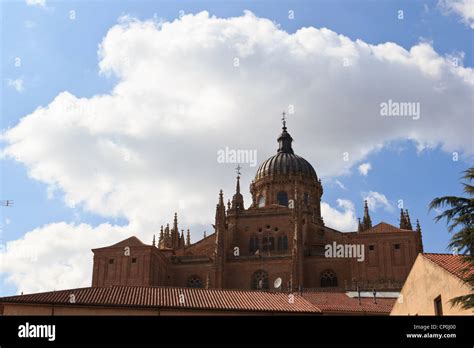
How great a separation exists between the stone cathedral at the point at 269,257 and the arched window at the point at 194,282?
0.33 ft

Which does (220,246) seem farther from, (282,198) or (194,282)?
(282,198)

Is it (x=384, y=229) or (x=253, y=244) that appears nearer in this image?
(x=384, y=229)

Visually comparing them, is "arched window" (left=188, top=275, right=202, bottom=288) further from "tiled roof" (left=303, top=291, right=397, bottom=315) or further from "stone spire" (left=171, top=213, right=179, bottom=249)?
"tiled roof" (left=303, top=291, right=397, bottom=315)

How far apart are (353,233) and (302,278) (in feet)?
24.9

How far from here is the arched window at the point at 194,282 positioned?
63.2 meters

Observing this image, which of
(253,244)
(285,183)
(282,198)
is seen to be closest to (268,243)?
(253,244)

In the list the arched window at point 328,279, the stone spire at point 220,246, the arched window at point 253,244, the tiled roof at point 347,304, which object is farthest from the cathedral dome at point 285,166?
the tiled roof at point 347,304

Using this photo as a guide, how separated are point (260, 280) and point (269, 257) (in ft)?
8.00

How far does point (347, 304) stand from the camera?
138 feet

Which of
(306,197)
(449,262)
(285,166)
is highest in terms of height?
(285,166)

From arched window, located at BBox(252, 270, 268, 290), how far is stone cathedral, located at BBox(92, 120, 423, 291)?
0.05 metres
